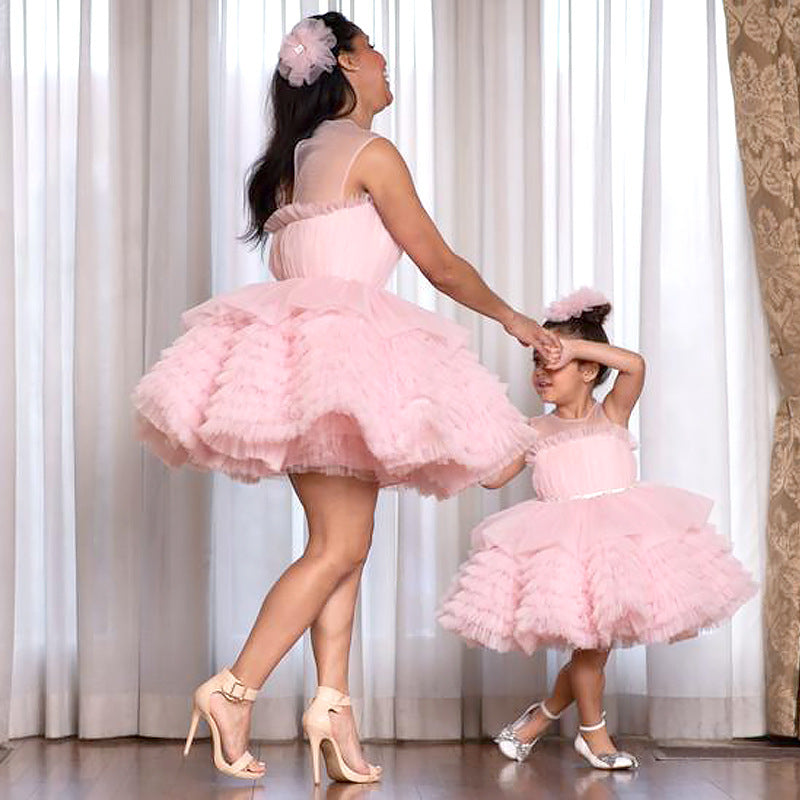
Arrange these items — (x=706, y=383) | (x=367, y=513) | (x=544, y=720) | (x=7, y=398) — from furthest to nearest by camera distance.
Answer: (x=706, y=383) < (x=7, y=398) < (x=544, y=720) < (x=367, y=513)

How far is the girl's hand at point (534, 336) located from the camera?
286cm

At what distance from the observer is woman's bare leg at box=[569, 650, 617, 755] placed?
3.01 metres

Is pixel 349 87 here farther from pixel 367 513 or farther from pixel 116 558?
pixel 116 558

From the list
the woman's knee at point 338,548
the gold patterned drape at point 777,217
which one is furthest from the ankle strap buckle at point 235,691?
the gold patterned drape at point 777,217

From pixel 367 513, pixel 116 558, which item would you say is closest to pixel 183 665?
pixel 116 558

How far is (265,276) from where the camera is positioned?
3531mm

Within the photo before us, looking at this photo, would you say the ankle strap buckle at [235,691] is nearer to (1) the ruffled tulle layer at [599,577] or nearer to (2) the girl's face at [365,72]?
(1) the ruffled tulle layer at [599,577]

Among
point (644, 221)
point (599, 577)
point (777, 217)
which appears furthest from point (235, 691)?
point (777, 217)

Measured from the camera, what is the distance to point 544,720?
313 cm

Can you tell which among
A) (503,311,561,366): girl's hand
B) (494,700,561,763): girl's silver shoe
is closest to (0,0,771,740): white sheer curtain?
(494,700,561,763): girl's silver shoe

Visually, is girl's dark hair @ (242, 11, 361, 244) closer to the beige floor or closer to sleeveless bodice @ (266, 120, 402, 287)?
sleeveless bodice @ (266, 120, 402, 287)

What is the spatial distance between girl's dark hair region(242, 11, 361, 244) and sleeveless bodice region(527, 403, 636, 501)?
756mm

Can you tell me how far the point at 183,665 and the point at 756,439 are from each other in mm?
1515

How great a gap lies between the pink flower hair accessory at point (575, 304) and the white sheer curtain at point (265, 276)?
0.37 meters
